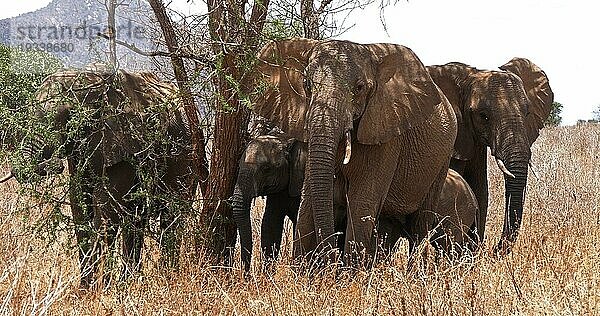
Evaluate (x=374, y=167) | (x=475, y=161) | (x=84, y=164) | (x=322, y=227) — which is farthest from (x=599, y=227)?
(x=84, y=164)

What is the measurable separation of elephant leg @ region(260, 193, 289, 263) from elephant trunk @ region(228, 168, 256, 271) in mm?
552

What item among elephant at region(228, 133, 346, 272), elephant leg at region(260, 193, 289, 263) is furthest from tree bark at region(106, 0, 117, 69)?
elephant leg at region(260, 193, 289, 263)

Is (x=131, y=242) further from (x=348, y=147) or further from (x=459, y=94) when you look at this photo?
(x=459, y=94)

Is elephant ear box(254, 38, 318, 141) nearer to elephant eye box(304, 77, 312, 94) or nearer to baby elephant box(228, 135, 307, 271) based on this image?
elephant eye box(304, 77, 312, 94)

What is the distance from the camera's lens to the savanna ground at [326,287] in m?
4.71

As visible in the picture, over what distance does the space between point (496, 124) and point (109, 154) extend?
3.69 metres

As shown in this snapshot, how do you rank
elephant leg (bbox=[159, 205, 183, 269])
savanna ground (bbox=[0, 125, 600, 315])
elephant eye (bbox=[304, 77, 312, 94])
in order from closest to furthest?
savanna ground (bbox=[0, 125, 600, 315])
elephant eye (bbox=[304, 77, 312, 94])
elephant leg (bbox=[159, 205, 183, 269])

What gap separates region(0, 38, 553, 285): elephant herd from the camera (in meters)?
6.28

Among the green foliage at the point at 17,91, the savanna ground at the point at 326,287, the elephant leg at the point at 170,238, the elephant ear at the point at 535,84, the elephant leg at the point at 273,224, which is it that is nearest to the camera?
the savanna ground at the point at 326,287

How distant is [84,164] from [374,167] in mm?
2165

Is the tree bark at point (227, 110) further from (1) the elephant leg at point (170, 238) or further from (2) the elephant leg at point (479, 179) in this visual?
(2) the elephant leg at point (479, 179)

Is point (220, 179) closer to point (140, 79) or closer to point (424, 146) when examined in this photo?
point (140, 79)

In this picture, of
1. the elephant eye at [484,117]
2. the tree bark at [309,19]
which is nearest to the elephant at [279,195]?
the elephant eye at [484,117]

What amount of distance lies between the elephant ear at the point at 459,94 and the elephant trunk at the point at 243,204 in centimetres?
267
